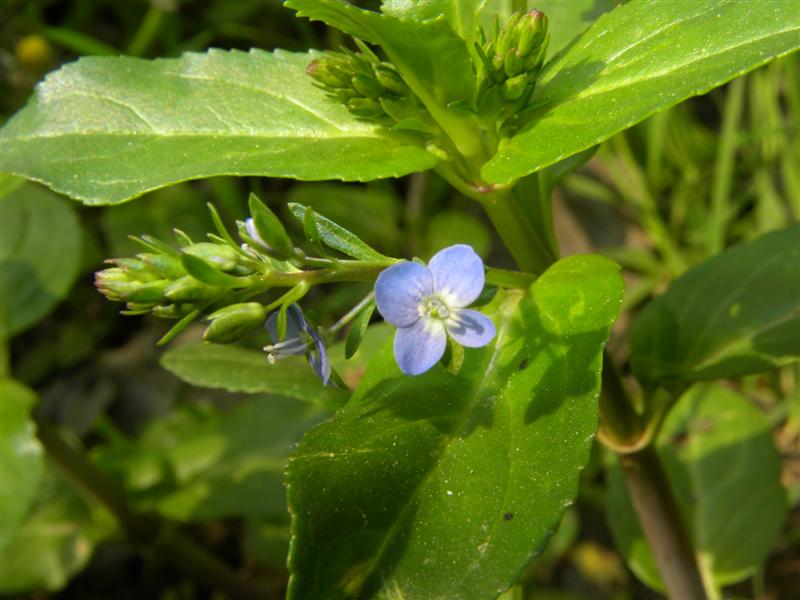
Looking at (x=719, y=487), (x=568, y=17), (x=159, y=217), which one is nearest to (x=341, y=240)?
(x=568, y=17)

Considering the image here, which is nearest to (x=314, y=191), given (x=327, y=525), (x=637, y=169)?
(x=637, y=169)

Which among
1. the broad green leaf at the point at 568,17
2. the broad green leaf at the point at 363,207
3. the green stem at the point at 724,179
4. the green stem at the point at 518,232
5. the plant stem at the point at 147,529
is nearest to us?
the green stem at the point at 518,232

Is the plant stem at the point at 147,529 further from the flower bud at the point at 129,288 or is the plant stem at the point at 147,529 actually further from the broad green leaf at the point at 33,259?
the flower bud at the point at 129,288

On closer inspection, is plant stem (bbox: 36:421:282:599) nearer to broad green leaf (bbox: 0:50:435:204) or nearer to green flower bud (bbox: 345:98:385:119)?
broad green leaf (bbox: 0:50:435:204)

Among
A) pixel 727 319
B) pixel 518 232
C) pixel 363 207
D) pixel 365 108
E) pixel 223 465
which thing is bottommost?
pixel 363 207

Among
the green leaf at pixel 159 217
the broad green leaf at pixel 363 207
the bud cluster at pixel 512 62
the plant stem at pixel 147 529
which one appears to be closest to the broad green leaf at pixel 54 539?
the plant stem at pixel 147 529

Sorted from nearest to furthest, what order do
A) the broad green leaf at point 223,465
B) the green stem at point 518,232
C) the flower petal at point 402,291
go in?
the flower petal at point 402,291, the green stem at point 518,232, the broad green leaf at point 223,465

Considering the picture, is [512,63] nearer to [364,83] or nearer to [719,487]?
[364,83]
